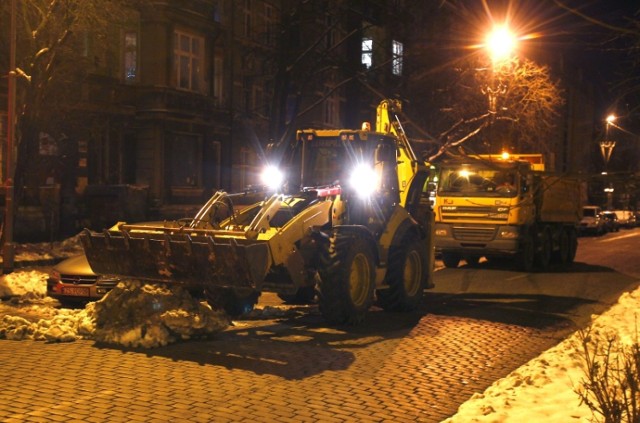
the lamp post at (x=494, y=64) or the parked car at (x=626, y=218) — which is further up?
the lamp post at (x=494, y=64)

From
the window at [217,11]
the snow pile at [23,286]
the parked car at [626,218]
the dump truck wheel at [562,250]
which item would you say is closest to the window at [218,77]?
the window at [217,11]

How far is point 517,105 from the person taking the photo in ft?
91.2

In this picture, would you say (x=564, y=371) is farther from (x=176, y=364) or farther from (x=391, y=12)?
(x=391, y=12)

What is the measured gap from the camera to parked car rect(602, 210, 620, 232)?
162 ft

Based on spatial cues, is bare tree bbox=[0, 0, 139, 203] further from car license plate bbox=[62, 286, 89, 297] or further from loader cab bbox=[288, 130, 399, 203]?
loader cab bbox=[288, 130, 399, 203]

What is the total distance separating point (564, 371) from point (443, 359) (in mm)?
1660

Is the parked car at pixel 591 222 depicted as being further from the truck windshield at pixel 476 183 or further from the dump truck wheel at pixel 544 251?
the truck windshield at pixel 476 183

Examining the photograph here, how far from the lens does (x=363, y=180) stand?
12055 millimetres

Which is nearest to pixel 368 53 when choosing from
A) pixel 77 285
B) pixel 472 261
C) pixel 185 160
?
pixel 185 160

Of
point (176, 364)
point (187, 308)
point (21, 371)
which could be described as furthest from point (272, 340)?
point (21, 371)

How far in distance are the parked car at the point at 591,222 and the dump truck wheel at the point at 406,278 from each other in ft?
114

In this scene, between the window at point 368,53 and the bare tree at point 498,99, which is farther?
the window at point 368,53

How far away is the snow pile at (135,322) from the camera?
362 inches

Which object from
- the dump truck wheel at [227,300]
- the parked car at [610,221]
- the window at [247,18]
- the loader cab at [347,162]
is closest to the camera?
the dump truck wheel at [227,300]
